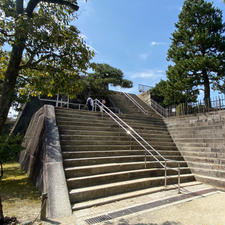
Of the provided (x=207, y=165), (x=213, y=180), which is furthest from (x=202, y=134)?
(x=213, y=180)

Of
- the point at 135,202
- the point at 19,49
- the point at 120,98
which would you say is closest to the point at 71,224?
the point at 135,202

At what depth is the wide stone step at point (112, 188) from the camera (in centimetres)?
393

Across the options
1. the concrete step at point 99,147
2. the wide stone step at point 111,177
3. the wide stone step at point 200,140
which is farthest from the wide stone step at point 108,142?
the wide stone step at point 111,177

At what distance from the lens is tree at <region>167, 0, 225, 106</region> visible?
1093cm

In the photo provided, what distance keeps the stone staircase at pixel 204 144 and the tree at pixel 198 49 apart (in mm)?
3790

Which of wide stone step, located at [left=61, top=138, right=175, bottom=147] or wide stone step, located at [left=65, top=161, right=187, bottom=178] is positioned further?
wide stone step, located at [left=61, top=138, right=175, bottom=147]

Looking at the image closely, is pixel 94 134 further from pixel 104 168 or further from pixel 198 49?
pixel 198 49

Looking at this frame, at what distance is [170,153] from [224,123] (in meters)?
2.53

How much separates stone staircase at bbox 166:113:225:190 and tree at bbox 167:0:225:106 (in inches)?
149

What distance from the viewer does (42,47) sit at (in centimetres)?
378

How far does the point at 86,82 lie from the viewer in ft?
45.9

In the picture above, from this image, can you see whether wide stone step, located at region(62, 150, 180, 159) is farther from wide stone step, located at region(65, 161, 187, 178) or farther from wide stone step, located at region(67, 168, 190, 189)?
wide stone step, located at region(67, 168, 190, 189)

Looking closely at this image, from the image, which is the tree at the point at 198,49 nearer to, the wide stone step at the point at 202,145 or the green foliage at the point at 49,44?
the wide stone step at the point at 202,145

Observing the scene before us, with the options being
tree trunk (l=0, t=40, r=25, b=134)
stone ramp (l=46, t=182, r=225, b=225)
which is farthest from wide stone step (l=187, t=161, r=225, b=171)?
tree trunk (l=0, t=40, r=25, b=134)
